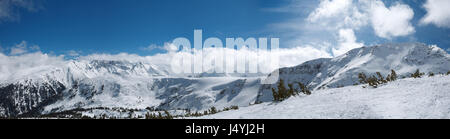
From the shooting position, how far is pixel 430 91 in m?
12.9
